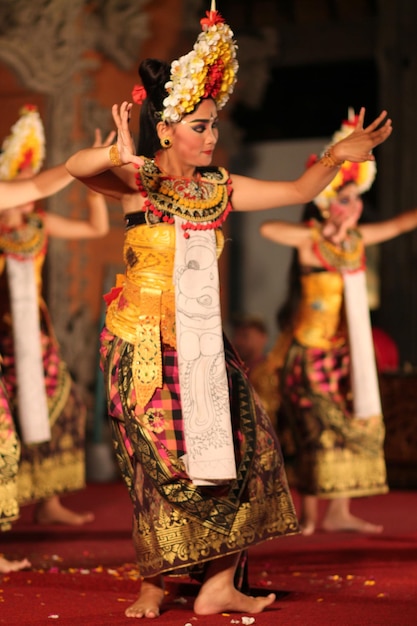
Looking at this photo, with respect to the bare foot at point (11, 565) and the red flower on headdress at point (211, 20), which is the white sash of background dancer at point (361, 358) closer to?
the bare foot at point (11, 565)

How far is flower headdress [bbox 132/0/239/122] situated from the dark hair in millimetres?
32

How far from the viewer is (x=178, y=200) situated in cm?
307

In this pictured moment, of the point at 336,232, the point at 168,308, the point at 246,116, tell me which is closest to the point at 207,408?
the point at 168,308

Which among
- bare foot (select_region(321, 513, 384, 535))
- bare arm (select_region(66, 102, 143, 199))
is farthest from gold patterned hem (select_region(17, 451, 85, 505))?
bare arm (select_region(66, 102, 143, 199))

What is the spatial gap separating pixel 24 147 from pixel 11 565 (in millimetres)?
1650

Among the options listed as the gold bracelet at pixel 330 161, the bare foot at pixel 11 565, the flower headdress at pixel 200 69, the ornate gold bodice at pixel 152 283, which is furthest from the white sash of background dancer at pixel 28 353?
the gold bracelet at pixel 330 161

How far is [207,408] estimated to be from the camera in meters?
3.03

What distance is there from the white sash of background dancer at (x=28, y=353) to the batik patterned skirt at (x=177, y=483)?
138cm

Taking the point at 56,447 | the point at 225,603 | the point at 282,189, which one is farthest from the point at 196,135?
the point at 56,447

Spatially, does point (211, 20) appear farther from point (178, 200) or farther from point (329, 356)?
point (329, 356)

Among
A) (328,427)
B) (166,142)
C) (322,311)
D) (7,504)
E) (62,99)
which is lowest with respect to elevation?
(7,504)

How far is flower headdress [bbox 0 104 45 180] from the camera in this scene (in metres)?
4.61

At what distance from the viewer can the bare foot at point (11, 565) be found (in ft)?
12.5

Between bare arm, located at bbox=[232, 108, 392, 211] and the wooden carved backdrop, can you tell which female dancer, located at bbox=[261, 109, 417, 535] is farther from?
the wooden carved backdrop
